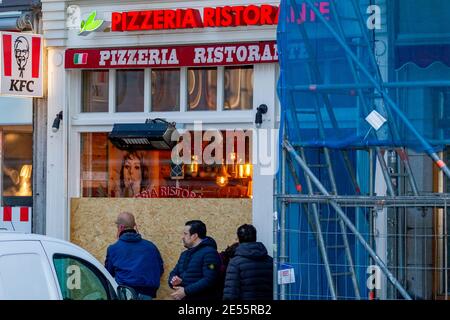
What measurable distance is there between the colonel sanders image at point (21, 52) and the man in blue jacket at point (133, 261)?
8.21 ft

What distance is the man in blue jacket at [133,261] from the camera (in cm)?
1155

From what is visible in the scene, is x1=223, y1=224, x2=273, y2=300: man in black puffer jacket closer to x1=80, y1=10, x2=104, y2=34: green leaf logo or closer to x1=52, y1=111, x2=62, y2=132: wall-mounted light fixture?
x1=52, y1=111, x2=62, y2=132: wall-mounted light fixture

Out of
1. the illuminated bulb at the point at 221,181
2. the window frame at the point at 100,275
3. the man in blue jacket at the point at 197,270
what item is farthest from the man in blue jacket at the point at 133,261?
the window frame at the point at 100,275

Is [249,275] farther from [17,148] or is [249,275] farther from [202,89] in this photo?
[17,148]

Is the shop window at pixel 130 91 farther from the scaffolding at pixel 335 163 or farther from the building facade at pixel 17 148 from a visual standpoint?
the scaffolding at pixel 335 163

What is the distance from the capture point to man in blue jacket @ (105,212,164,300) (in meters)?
11.5

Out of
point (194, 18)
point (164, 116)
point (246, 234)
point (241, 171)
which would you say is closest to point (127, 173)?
point (164, 116)

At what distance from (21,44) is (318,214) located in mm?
5619

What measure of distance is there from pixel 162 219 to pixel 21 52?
9.14 feet

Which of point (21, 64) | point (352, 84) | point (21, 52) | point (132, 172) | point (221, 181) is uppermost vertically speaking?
point (21, 52)

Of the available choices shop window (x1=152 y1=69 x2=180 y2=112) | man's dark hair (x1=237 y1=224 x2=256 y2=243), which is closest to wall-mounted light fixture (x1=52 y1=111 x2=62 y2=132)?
shop window (x1=152 y1=69 x2=180 y2=112)

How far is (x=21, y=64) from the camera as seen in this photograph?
13.1m

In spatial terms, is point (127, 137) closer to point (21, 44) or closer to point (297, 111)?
point (21, 44)

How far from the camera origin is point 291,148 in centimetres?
902
